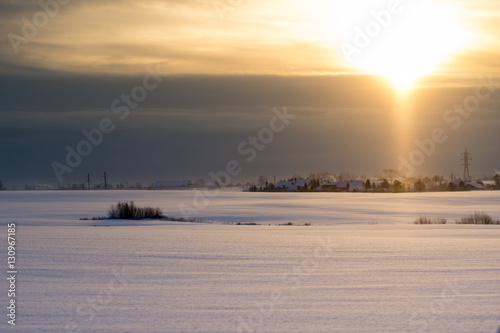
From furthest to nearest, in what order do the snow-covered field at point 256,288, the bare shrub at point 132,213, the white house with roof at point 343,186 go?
1. the white house with roof at point 343,186
2. the bare shrub at point 132,213
3. the snow-covered field at point 256,288

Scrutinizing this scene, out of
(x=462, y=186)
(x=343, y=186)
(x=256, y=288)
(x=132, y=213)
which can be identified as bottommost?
(x=256, y=288)

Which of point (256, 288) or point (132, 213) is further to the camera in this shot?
point (132, 213)

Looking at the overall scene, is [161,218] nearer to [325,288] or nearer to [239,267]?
[239,267]

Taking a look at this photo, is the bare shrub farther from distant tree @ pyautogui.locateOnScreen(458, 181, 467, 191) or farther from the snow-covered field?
distant tree @ pyautogui.locateOnScreen(458, 181, 467, 191)

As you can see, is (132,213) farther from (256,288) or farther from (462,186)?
(462,186)

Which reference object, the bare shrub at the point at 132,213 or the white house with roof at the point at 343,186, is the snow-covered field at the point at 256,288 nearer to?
the bare shrub at the point at 132,213

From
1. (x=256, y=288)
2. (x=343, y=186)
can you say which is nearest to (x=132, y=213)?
(x=256, y=288)

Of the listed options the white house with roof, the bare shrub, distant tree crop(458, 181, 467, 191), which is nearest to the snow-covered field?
the bare shrub

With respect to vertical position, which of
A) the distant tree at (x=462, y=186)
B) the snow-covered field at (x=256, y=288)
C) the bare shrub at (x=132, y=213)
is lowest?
the snow-covered field at (x=256, y=288)

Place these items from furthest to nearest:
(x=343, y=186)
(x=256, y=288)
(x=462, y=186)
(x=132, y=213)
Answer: (x=343, y=186) < (x=462, y=186) < (x=132, y=213) < (x=256, y=288)

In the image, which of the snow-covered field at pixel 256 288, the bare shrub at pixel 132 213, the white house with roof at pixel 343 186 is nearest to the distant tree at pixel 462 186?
the white house with roof at pixel 343 186

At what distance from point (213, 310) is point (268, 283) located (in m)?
2.94

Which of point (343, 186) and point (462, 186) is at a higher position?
point (343, 186)

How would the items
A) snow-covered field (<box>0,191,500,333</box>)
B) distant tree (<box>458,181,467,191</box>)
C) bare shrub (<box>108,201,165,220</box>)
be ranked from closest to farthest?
snow-covered field (<box>0,191,500,333</box>) < bare shrub (<box>108,201,165,220</box>) < distant tree (<box>458,181,467,191</box>)
